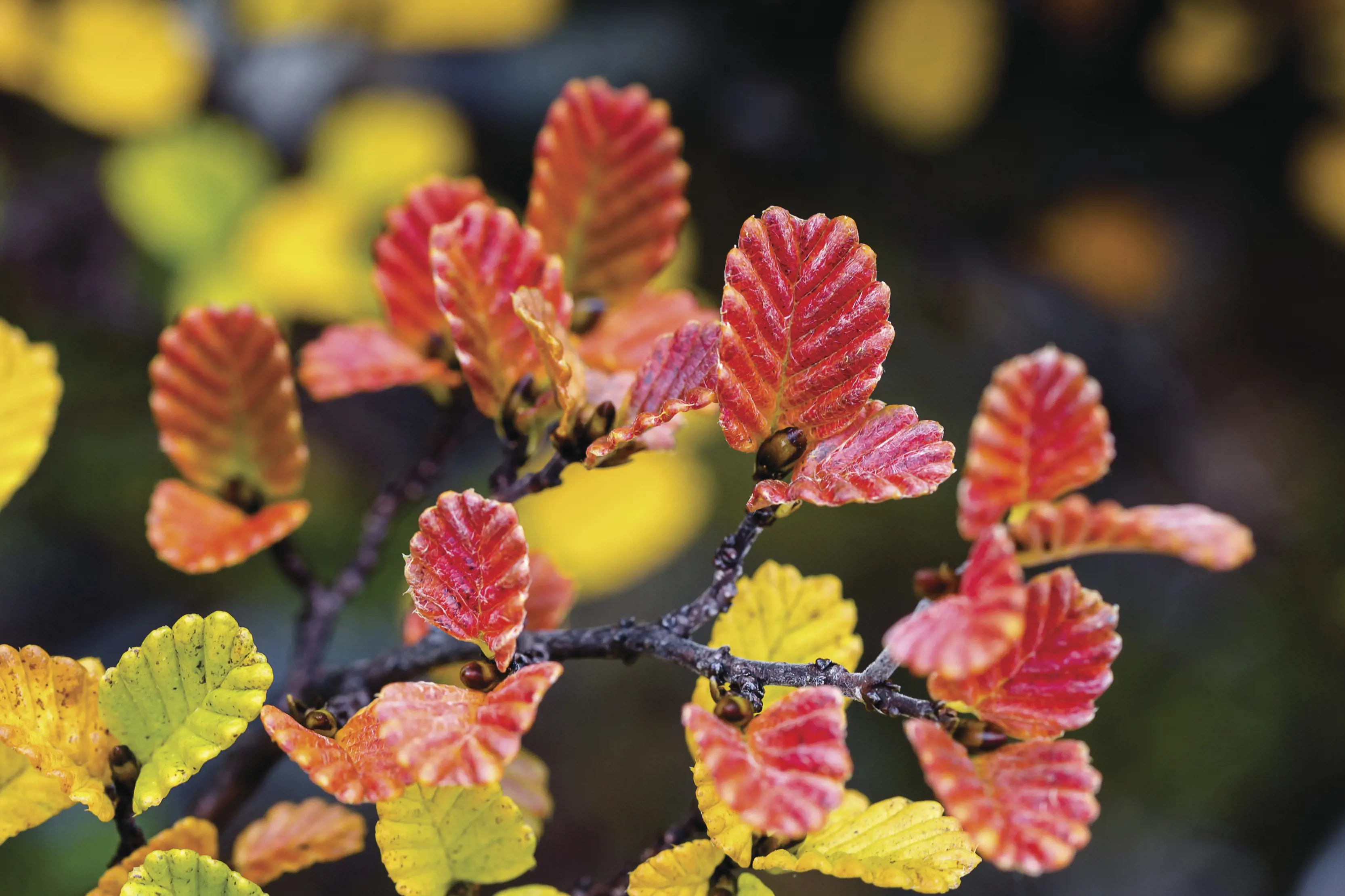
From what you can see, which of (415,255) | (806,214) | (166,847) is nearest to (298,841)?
(166,847)

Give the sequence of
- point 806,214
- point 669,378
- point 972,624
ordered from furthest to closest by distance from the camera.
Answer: point 806,214
point 669,378
point 972,624

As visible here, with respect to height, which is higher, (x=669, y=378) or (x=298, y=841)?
(x=669, y=378)

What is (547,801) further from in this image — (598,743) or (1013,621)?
(598,743)

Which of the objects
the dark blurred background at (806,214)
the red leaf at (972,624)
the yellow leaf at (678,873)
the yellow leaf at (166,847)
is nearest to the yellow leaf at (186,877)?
the yellow leaf at (166,847)

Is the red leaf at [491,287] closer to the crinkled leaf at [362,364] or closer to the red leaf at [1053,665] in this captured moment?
the crinkled leaf at [362,364]

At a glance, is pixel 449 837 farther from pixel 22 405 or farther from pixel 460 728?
pixel 22 405
